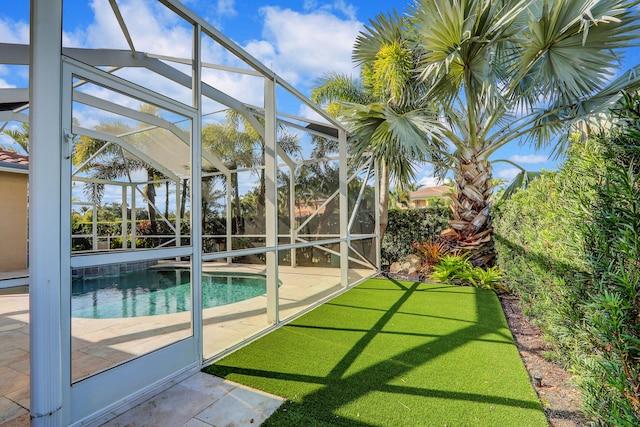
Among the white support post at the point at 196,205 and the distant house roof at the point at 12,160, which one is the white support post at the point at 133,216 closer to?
the distant house roof at the point at 12,160

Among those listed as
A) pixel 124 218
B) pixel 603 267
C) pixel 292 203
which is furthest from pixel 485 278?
pixel 124 218

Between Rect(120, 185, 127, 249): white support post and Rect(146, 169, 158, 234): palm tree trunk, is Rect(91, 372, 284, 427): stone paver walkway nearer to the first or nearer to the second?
Rect(120, 185, 127, 249): white support post

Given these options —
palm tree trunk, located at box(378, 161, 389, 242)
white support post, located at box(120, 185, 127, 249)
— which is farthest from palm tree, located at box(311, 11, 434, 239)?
white support post, located at box(120, 185, 127, 249)

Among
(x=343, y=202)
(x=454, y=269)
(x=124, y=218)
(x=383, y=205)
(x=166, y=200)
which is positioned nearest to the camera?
(x=454, y=269)

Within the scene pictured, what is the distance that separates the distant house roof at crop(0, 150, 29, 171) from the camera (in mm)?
6141

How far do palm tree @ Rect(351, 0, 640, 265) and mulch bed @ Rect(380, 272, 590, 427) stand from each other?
2727mm

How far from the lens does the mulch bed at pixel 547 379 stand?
2271 mm

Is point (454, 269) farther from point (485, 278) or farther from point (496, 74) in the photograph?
point (496, 74)

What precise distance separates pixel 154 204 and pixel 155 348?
7866 millimetres

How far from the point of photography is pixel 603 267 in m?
1.68

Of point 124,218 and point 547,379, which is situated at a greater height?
point 124,218

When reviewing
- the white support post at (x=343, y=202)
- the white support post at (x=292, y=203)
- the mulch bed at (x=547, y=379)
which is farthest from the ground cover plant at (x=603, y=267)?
the white support post at (x=292, y=203)

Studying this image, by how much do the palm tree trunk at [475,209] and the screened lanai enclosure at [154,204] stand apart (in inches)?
88.8

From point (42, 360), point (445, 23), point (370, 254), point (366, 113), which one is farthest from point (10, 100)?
point (370, 254)
